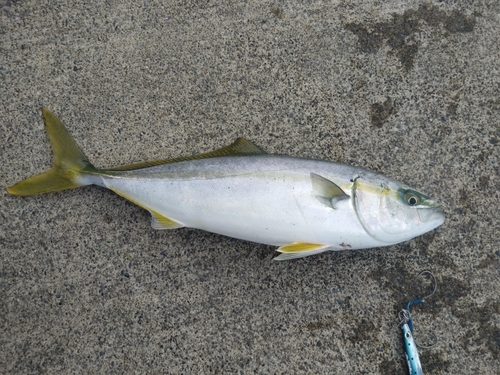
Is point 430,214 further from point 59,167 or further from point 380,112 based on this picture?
point 59,167

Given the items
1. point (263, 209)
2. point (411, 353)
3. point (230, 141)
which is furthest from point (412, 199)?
point (230, 141)

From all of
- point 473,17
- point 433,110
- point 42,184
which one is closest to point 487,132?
point 433,110

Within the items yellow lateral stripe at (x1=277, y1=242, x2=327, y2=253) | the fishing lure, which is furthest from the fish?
the fishing lure

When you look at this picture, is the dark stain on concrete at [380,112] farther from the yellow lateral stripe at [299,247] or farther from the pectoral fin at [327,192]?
the yellow lateral stripe at [299,247]

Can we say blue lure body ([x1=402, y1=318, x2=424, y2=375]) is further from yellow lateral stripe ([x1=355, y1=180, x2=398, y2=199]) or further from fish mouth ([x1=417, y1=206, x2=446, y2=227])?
yellow lateral stripe ([x1=355, y1=180, x2=398, y2=199])

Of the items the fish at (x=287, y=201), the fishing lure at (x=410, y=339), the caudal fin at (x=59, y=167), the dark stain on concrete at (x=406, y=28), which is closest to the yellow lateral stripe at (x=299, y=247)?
the fish at (x=287, y=201)

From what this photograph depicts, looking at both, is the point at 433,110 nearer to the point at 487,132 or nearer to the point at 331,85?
the point at 487,132
